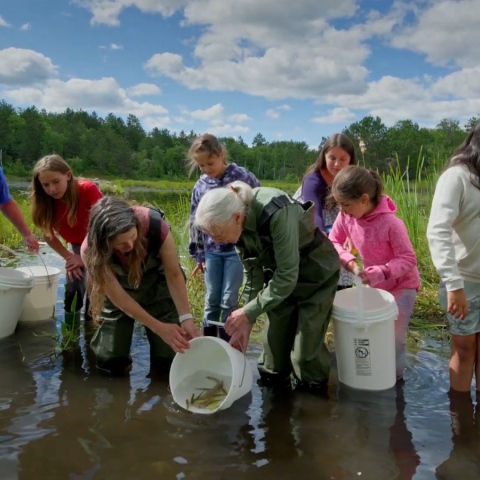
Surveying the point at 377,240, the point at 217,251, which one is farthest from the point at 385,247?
the point at 217,251

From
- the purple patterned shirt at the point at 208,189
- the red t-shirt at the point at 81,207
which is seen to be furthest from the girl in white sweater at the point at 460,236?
the red t-shirt at the point at 81,207

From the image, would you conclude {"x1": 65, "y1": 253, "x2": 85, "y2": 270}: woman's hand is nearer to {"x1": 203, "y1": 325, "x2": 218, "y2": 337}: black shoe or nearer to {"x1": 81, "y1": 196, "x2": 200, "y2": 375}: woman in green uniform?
{"x1": 81, "y1": 196, "x2": 200, "y2": 375}: woman in green uniform

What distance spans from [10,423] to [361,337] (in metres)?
1.87

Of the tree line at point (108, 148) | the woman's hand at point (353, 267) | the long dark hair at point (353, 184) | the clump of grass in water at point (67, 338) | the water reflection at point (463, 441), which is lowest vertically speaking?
the water reflection at point (463, 441)

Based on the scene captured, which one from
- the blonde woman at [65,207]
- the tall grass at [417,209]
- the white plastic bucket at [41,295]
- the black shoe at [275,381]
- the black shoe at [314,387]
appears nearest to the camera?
the black shoe at [314,387]

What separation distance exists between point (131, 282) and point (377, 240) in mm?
1440

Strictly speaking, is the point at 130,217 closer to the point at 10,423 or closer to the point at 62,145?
the point at 10,423

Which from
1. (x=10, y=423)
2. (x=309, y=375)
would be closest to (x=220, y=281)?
(x=309, y=375)

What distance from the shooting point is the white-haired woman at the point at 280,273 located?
97.3 inches

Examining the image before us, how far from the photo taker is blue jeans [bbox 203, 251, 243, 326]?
11.5 feet

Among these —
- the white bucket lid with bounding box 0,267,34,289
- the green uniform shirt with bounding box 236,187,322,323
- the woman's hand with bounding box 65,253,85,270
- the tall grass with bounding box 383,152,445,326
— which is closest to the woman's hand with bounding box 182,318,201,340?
the green uniform shirt with bounding box 236,187,322,323

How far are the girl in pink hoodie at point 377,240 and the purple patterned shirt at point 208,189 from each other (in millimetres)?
852

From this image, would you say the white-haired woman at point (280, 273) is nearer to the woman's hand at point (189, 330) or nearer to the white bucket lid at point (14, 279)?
the woman's hand at point (189, 330)

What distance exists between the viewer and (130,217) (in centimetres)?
258
